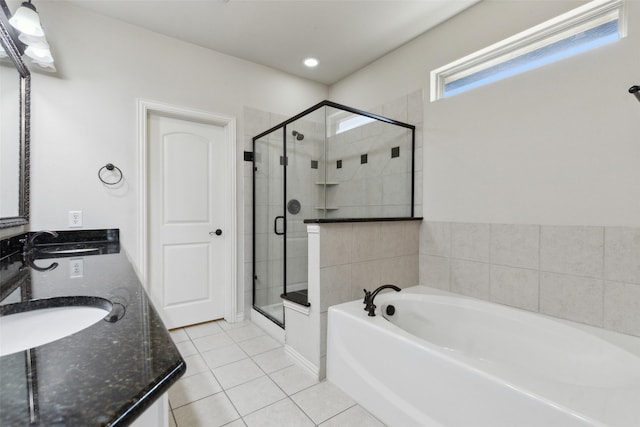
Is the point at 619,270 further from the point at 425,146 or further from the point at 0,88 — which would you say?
the point at 0,88

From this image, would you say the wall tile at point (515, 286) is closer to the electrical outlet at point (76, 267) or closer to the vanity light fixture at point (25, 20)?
the electrical outlet at point (76, 267)

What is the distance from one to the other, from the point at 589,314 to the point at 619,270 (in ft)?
0.98

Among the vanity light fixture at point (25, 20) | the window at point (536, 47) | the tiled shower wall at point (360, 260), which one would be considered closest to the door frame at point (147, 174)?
the vanity light fixture at point (25, 20)

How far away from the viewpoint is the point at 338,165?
2.60m

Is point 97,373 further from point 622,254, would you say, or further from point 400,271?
point 622,254

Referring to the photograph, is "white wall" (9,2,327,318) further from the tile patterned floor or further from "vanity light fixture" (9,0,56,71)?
the tile patterned floor

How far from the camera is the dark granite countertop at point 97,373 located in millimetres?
368

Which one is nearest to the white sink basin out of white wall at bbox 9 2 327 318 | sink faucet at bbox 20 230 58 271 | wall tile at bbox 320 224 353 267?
sink faucet at bbox 20 230 58 271

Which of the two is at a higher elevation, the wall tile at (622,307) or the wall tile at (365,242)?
the wall tile at (365,242)

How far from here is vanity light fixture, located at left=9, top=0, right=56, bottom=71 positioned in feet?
5.32

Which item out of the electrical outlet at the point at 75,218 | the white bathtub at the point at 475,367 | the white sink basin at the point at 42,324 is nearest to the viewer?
the white sink basin at the point at 42,324

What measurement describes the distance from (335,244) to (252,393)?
1066 mm

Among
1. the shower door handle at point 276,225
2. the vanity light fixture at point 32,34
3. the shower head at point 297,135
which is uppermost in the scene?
the vanity light fixture at point 32,34

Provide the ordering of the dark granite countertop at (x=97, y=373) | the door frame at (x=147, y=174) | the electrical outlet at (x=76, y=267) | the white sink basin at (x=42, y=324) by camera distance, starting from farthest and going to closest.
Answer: the door frame at (x=147, y=174) → the electrical outlet at (x=76, y=267) → the white sink basin at (x=42, y=324) → the dark granite countertop at (x=97, y=373)
